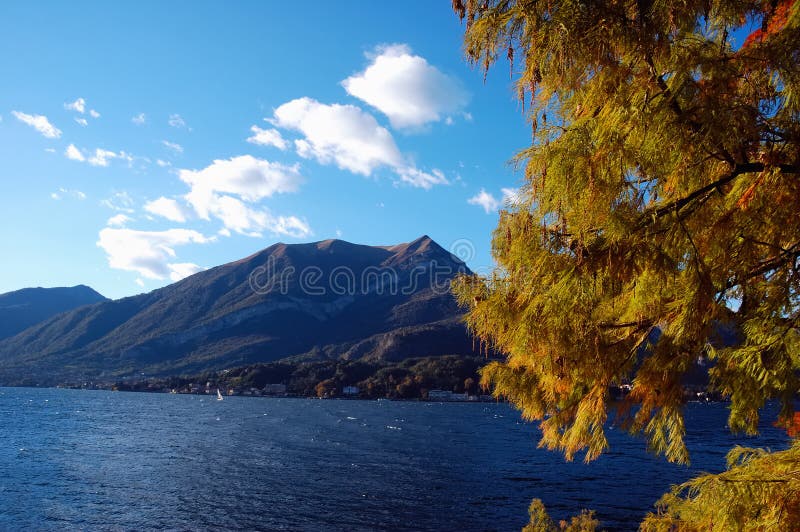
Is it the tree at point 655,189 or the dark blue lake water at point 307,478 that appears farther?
the dark blue lake water at point 307,478

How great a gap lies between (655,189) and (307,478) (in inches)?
1996

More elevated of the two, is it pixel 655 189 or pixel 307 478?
pixel 655 189

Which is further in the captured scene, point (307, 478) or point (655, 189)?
point (307, 478)

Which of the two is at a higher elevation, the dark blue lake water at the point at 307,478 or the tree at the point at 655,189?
the tree at the point at 655,189

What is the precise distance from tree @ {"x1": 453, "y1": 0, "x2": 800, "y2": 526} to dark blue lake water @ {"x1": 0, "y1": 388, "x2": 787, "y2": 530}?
33.9 metres

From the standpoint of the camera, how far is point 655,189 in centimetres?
448

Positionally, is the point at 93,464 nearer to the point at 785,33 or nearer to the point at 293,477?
Answer: the point at 293,477

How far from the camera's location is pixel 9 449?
65062mm

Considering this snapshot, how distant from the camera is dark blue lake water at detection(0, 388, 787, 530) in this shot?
36.7 metres

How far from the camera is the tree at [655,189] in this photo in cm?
404

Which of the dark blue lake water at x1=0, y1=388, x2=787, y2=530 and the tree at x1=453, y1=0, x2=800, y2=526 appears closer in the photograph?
the tree at x1=453, y1=0, x2=800, y2=526

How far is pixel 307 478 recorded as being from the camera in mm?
49344

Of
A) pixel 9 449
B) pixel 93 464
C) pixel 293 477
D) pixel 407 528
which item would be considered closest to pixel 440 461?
pixel 293 477

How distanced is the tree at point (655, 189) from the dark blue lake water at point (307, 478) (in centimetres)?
3393
